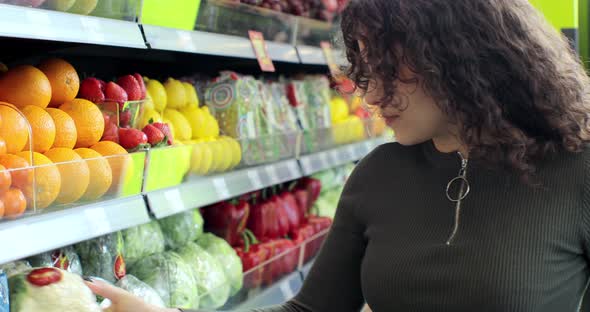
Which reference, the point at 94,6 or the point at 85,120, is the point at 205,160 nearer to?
the point at 85,120

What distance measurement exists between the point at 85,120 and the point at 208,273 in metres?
0.76

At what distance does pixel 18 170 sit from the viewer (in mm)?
1242

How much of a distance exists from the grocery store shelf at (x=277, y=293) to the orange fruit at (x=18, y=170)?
3.30ft

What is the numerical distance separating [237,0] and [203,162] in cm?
54

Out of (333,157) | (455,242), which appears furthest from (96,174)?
(333,157)

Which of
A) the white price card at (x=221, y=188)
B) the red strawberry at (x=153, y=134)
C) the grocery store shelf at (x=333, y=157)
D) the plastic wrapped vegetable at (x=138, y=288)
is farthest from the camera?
the grocery store shelf at (x=333, y=157)

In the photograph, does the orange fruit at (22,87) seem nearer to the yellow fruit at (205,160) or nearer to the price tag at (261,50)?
the yellow fruit at (205,160)

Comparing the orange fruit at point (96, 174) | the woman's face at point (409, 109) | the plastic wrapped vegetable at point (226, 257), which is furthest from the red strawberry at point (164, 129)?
the woman's face at point (409, 109)

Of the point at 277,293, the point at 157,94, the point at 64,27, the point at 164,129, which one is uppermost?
the point at 64,27

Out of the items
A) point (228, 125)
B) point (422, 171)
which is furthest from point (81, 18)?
point (228, 125)

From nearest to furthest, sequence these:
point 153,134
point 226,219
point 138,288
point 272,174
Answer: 1. point 138,288
2. point 153,134
3. point 272,174
4. point 226,219

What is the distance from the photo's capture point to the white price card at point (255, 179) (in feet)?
7.37

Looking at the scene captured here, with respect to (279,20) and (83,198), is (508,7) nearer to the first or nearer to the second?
(83,198)

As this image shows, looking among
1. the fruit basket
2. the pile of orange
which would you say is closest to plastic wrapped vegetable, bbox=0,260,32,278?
the pile of orange
